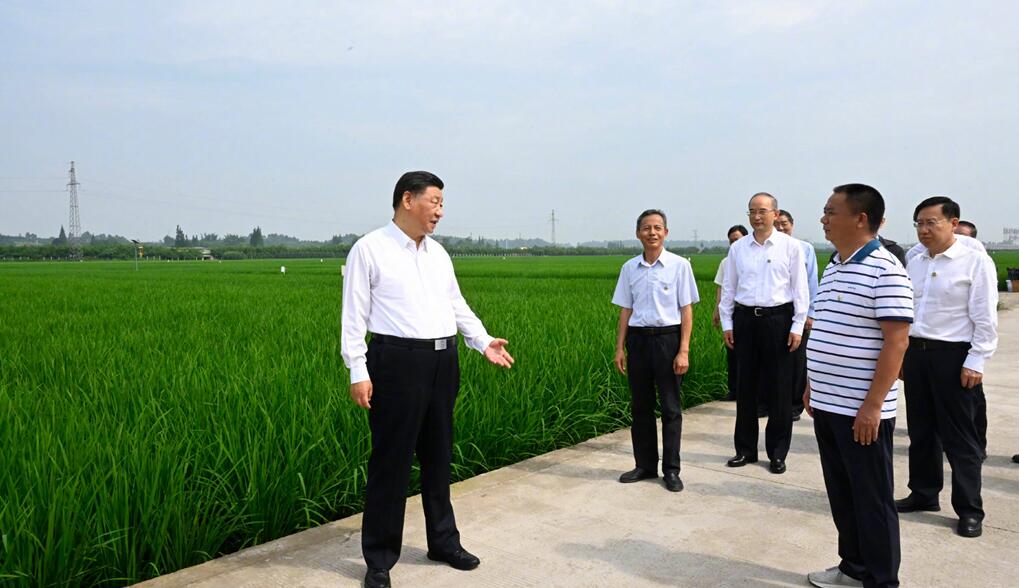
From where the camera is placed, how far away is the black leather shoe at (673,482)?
424 cm

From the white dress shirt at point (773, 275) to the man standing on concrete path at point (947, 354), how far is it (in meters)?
1.09

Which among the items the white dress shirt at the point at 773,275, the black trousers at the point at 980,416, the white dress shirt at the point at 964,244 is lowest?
the black trousers at the point at 980,416

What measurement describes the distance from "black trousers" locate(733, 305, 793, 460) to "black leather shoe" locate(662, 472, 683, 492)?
Result: 75 cm

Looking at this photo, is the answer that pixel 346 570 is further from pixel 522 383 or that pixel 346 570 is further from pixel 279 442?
pixel 522 383

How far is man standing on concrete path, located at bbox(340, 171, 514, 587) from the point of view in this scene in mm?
2988

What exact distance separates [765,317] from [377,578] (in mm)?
3185

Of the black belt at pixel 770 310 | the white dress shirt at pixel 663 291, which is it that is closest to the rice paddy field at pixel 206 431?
the white dress shirt at pixel 663 291

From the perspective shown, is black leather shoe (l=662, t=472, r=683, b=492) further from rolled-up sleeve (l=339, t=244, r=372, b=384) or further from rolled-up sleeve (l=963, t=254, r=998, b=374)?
rolled-up sleeve (l=339, t=244, r=372, b=384)

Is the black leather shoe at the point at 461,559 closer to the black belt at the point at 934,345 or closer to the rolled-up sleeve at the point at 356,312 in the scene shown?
the rolled-up sleeve at the point at 356,312

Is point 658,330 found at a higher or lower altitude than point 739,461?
higher

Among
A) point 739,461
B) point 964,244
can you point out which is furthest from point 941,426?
point 739,461

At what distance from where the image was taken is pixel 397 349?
299 centimetres

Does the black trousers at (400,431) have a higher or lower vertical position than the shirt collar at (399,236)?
lower

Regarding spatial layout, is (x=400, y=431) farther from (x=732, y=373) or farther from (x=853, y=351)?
(x=732, y=373)
